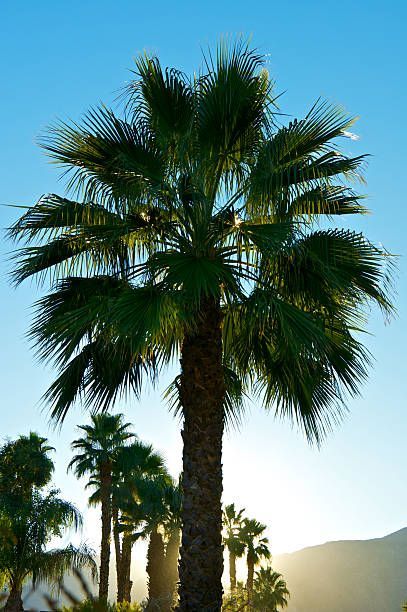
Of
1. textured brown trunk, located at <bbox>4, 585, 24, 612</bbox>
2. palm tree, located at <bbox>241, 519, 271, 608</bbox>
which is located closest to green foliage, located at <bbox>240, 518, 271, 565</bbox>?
palm tree, located at <bbox>241, 519, 271, 608</bbox>

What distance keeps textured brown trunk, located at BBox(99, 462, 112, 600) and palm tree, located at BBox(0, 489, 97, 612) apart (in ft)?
10.9

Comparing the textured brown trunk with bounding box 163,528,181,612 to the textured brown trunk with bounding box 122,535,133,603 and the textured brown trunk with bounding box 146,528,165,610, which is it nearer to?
the textured brown trunk with bounding box 146,528,165,610

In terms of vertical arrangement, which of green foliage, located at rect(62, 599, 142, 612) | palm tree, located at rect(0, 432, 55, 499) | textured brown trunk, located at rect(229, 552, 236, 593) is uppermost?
palm tree, located at rect(0, 432, 55, 499)

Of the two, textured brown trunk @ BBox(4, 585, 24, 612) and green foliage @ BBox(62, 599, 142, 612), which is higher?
green foliage @ BBox(62, 599, 142, 612)

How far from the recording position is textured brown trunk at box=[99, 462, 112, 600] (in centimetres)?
2789

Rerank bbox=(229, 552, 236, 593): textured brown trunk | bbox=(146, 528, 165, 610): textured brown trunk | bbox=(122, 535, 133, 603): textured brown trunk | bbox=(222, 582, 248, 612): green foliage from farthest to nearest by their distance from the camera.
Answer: bbox=(229, 552, 236, 593): textured brown trunk, bbox=(146, 528, 165, 610): textured brown trunk, bbox=(122, 535, 133, 603): textured brown trunk, bbox=(222, 582, 248, 612): green foliage

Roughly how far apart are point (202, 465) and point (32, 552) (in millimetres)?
18523

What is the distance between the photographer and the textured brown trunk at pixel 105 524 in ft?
91.5

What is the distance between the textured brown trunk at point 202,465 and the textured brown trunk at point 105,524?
2114 centimetres


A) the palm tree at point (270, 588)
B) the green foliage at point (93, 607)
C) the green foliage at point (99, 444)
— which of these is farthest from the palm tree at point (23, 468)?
the palm tree at point (270, 588)

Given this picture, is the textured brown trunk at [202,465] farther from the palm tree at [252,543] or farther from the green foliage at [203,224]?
the palm tree at [252,543]

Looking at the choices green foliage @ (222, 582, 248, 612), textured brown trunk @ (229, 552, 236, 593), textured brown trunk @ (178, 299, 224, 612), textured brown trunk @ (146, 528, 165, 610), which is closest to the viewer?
textured brown trunk @ (178, 299, 224, 612)

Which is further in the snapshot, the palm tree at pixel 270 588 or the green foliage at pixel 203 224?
the palm tree at pixel 270 588

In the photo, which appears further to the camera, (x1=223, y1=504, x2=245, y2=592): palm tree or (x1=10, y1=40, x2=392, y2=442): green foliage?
(x1=223, y1=504, x2=245, y2=592): palm tree
